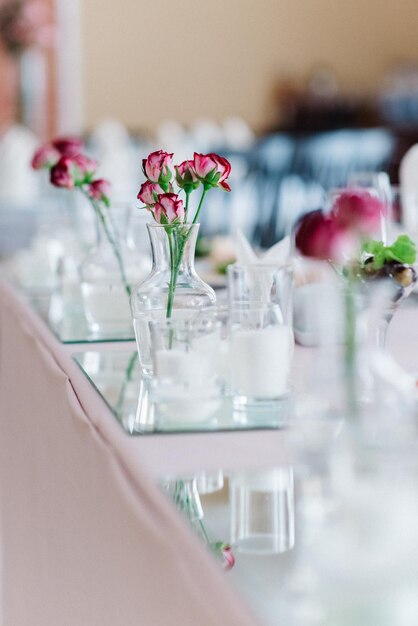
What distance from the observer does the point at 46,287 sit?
2387 millimetres

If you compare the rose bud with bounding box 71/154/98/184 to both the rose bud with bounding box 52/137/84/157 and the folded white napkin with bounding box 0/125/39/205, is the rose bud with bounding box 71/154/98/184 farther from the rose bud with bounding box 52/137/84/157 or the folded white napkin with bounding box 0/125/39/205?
the folded white napkin with bounding box 0/125/39/205

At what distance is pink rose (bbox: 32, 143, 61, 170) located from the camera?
2.02 metres

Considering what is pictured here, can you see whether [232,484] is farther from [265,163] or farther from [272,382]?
[265,163]

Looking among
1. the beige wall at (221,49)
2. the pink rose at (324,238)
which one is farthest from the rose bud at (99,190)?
the beige wall at (221,49)

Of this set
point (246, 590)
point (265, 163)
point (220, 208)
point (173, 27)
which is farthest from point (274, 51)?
point (246, 590)

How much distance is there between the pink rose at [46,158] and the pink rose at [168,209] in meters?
0.73

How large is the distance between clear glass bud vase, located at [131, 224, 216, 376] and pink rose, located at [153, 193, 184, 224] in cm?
3

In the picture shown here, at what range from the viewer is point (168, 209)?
1333mm

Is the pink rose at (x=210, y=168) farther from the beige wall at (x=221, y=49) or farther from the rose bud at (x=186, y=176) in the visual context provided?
the beige wall at (x=221, y=49)

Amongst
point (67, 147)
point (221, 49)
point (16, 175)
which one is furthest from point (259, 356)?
Result: point (221, 49)

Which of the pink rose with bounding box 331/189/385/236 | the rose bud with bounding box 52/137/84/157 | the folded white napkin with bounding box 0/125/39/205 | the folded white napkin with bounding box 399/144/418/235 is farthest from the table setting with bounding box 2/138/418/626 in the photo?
the folded white napkin with bounding box 0/125/39/205

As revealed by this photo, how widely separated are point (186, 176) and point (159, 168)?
0.12ft

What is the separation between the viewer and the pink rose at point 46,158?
79.6 inches

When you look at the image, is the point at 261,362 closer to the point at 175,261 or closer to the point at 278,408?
the point at 278,408
